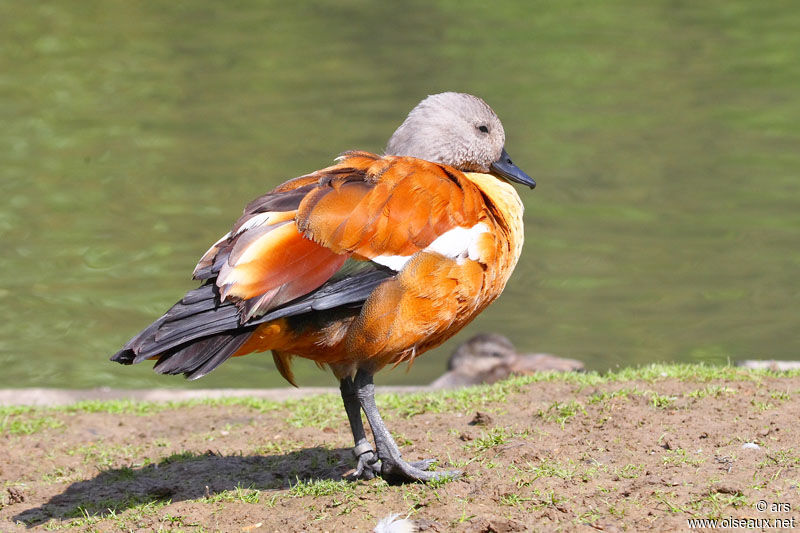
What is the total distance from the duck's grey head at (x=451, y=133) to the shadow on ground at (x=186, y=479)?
164 centimetres

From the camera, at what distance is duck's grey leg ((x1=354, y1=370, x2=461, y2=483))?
493 cm

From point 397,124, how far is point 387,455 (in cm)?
1075

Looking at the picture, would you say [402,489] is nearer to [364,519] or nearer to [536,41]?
[364,519]

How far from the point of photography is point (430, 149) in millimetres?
5789

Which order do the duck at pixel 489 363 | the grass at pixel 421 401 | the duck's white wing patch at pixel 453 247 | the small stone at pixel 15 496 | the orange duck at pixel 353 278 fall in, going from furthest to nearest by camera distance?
the duck at pixel 489 363 < the grass at pixel 421 401 < the small stone at pixel 15 496 < the duck's white wing patch at pixel 453 247 < the orange duck at pixel 353 278

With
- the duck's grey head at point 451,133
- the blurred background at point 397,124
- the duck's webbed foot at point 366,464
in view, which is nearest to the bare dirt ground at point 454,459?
the duck's webbed foot at point 366,464

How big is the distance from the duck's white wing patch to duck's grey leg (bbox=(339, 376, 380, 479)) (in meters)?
0.69

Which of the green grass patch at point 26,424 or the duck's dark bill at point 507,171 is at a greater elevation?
the duck's dark bill at point 507,171

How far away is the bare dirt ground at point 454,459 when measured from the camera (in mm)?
4500

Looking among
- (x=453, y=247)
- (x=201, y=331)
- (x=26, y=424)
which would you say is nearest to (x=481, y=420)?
(x=453, y=247)

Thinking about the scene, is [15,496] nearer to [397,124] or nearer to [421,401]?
[421,401]

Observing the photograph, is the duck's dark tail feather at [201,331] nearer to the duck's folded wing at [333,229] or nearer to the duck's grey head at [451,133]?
the duck's folded wing at [333,229]

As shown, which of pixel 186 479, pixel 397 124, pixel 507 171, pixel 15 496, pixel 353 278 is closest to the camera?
pixel 353 278

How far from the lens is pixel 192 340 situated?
181 inches
